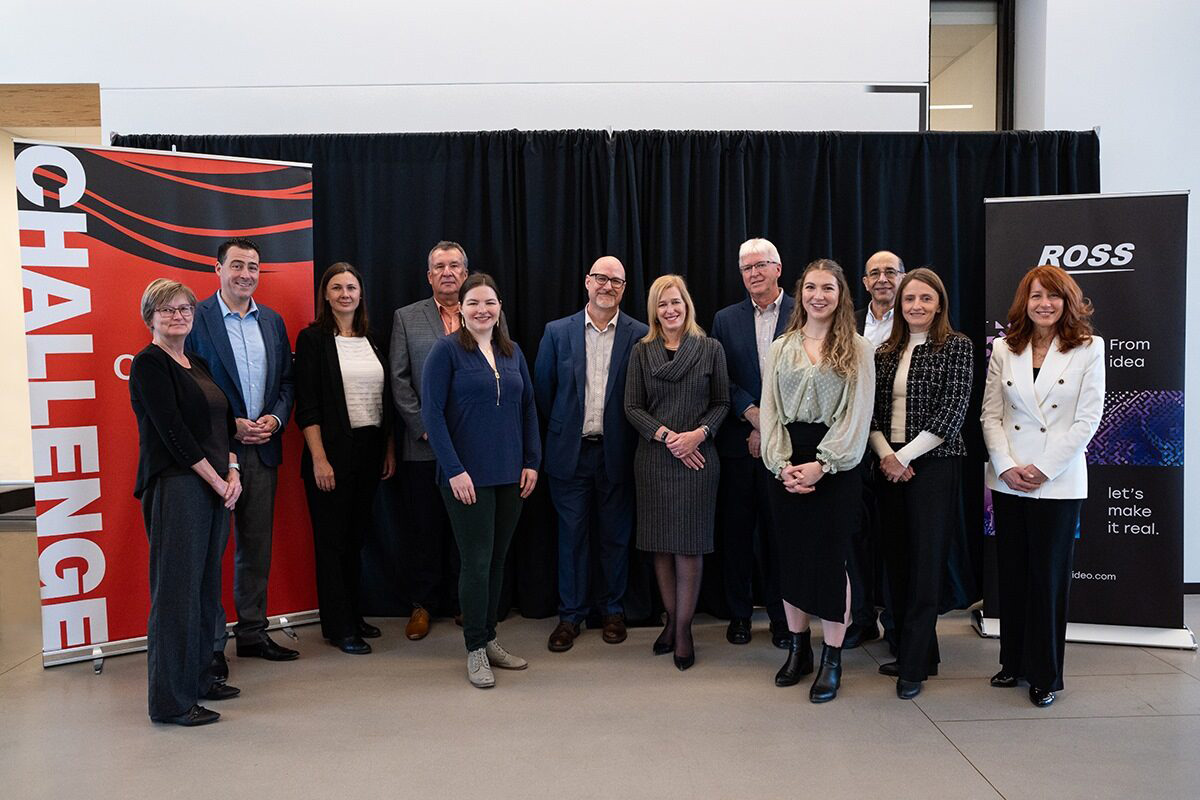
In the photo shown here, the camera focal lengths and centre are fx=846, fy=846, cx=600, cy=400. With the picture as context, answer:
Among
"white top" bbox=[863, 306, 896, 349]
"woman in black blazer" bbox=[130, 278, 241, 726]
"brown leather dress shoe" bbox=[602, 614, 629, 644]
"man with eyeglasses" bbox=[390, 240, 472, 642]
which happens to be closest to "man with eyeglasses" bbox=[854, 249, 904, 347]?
"white top" bbox=[863, 306, 896, 349]

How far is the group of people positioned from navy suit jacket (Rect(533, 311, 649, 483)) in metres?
0.01

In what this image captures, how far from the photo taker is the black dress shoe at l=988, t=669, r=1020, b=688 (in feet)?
11.1

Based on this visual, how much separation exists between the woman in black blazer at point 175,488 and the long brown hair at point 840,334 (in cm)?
225

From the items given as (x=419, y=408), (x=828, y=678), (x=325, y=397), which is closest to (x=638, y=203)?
(x=419, y=408)

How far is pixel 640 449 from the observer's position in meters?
3.74

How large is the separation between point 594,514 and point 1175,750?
8.02ft

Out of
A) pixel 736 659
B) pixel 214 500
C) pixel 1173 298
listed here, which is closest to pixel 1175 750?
pixel 736 659

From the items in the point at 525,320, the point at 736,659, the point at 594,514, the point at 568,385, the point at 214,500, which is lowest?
the point at 736,659

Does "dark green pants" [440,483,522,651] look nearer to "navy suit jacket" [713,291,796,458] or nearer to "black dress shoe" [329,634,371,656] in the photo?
"black dress shoe" [329,634,371,656]

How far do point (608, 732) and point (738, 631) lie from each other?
1194 mm

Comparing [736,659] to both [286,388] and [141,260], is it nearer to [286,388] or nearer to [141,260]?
[286,388]

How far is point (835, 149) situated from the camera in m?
4.59

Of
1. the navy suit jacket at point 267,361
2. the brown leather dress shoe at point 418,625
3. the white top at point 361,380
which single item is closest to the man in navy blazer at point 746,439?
the brown leather dress shoe at point 418,625

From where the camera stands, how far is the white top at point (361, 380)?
3.90 meters
